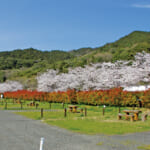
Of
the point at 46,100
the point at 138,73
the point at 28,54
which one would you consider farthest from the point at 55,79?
the point at 28,54

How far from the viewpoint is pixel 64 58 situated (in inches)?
5625

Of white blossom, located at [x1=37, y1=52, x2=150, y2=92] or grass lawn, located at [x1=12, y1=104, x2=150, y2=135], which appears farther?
white blossom, located at [x1=37, y1=52, x2=150, y2=92]

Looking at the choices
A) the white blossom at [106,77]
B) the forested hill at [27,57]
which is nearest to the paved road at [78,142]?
the white blossom at [106,77]

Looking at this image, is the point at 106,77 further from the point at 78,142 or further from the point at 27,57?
the point at 27,57

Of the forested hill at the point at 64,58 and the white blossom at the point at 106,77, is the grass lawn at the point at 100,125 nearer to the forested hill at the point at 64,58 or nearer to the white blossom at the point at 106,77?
the white blossom at the point at 106,77

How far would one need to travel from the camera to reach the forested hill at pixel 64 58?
65.7 m

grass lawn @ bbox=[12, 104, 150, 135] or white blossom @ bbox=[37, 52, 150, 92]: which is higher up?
white blossom @ bbox=[37, 52, 150, 92]

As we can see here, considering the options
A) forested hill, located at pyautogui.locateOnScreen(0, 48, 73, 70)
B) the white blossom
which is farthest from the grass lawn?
forested hill, located at pyautogui.locateOnScreen(0, 48, 73, 70)

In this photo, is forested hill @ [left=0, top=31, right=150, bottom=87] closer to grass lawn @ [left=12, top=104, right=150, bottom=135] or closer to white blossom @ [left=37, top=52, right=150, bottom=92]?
white blossom @ [left=37, top=52, right=150, bottom=92]

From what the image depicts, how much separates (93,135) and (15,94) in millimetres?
49372

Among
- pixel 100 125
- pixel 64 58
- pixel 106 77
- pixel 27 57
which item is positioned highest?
pixel 27 57

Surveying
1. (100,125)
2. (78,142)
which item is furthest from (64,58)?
(78,142)

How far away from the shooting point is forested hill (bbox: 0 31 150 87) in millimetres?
65688

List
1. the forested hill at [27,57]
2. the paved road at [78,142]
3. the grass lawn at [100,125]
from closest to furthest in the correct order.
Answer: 1. the paved road at [78,142]
2. the grass lawn at [100,125]
3. the forested hill at [27,57]
